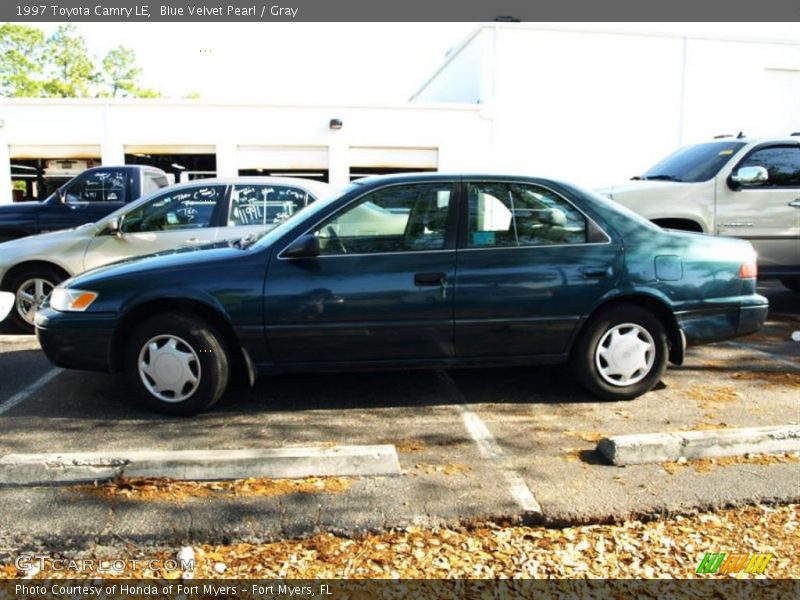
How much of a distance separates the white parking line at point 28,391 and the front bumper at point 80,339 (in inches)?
25.3

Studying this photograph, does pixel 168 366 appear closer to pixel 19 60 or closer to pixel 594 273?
pixel 594 273

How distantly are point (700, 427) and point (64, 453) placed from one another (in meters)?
3.88

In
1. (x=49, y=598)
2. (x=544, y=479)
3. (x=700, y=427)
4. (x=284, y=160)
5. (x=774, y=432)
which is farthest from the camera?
(x=284, y=160)

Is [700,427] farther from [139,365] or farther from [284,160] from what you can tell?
[284,160]

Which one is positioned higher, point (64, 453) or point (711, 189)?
point (711, 189)

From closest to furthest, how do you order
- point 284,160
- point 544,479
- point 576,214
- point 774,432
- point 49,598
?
point 49,598, point 544,479, point 774,432, point 576,214, point 284,160

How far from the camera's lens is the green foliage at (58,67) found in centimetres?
3784

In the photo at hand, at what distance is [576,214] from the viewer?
468 centimetres

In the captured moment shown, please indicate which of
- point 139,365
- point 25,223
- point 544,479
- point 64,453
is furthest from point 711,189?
point 25,223

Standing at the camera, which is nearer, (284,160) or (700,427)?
(700,427)

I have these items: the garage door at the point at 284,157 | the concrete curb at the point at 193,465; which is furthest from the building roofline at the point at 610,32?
the concrete curb at the point at 193,465

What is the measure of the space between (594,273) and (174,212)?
4572mm

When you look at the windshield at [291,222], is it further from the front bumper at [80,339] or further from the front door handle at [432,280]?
the front bumper at [80,339]

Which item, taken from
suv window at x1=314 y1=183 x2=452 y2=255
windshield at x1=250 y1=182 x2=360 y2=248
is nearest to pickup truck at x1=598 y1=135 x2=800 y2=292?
suv window at x1=314 y1=183 x2=452 y2=255
